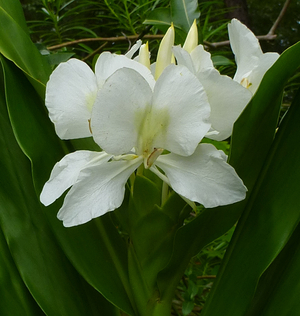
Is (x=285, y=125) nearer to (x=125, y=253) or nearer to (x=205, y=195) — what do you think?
(x=205, y=195)

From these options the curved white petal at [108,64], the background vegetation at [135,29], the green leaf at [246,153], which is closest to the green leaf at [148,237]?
the green leaf at [246,153]

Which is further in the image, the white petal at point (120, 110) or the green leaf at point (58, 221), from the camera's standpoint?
the green leaf at point (58, 221)

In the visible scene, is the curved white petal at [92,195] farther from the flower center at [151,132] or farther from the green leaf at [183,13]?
the green leaf at [183,13]

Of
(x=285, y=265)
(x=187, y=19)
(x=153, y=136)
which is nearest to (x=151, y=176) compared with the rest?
(x=153, y=136)

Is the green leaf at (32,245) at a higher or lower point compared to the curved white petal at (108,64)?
lower

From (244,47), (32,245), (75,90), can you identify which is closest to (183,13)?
(244,47)

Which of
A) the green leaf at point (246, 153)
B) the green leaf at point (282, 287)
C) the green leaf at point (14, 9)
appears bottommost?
the green leaf at point (282, 287)

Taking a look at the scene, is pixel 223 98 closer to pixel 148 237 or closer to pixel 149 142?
pixel 149 142

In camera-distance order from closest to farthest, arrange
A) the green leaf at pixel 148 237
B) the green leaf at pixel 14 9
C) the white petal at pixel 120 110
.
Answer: the white petal at pixel 120 110 → the green leaf at pixel 148 237 → the green leaf at pixel 14 9

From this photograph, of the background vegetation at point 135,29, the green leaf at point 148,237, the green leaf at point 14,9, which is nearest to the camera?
the green leaf at point 148,237
